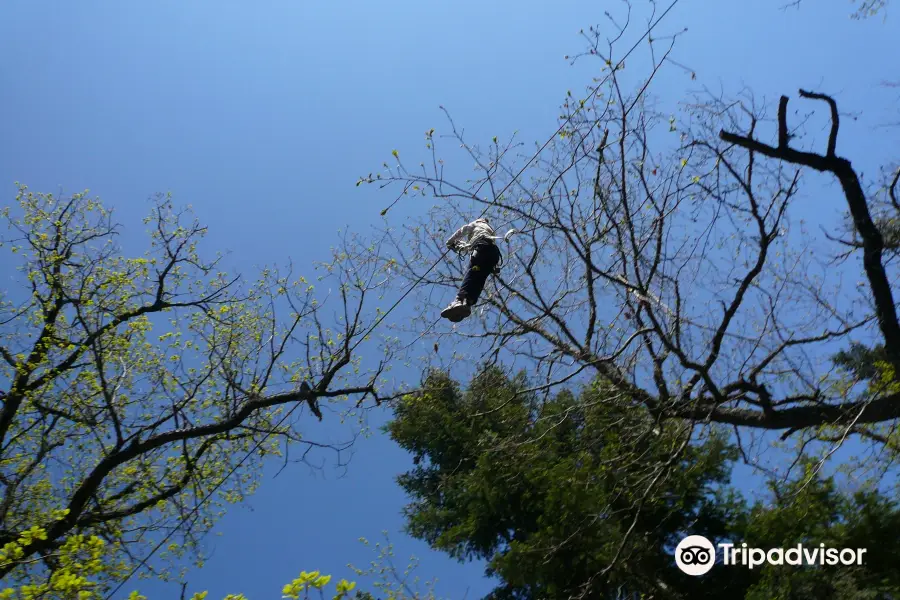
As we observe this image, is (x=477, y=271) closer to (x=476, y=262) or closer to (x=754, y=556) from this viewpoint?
(x=476, y=262)

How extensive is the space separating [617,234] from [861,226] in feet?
7.02

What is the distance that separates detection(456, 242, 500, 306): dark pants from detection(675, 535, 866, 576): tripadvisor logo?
543 cm

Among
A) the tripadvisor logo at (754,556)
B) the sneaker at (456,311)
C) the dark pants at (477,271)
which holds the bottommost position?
the tripadvisor logo at (754,556)

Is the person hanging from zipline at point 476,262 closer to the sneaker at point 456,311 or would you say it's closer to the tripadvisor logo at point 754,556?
the sneaker at point 456,311

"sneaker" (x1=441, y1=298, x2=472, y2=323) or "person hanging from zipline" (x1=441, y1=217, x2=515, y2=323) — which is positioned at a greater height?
"person hanging from zipline" (x1=441, y1=217, x2=515, y2=323)

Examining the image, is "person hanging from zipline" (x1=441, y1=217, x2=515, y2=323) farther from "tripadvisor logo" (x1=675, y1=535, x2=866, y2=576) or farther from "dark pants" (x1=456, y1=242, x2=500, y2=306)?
"tripadvisor logo" (x1=675, y1=535, x2=866, y2=576)

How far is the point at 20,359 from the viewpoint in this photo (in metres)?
9.38

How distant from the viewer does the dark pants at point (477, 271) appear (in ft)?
19.1

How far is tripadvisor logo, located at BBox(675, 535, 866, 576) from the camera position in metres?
8.99

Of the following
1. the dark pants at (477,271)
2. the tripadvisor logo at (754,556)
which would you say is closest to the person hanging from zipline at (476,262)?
the dark pants at (477,271)

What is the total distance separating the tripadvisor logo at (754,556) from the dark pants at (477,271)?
5427mm

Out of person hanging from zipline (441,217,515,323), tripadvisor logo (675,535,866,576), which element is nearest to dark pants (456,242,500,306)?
person hanging from zipline (441,217,515,323)

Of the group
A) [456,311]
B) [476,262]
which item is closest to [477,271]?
[476,262]

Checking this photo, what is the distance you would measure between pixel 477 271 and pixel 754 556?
6.95 m
